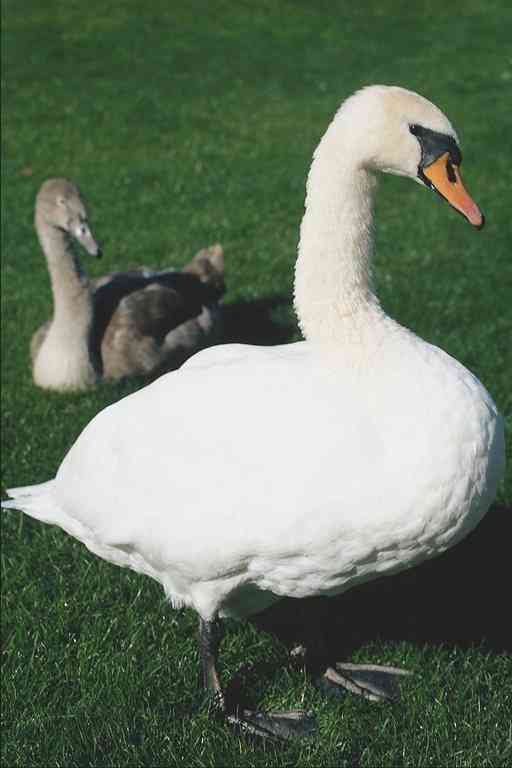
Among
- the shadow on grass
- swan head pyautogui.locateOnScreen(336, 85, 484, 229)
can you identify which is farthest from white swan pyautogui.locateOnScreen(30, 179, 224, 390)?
swan head pyautogui.locateOnScreen(336, 85, 484, 229)

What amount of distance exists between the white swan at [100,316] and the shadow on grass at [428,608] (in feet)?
8.86

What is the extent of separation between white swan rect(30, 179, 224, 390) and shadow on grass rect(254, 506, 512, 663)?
2.70 meters

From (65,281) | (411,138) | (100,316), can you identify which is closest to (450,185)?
(411,138)

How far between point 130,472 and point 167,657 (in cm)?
98

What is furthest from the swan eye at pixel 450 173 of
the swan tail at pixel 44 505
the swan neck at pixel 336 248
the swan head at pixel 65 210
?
the swan head at pixel 65 210

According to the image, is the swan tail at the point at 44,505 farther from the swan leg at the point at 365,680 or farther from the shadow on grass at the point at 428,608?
the swan leg at the point at 365,680

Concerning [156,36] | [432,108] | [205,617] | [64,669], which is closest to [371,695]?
[205,617]

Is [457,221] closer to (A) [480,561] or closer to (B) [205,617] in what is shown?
(A) [480,561]

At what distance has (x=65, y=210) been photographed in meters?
6.95

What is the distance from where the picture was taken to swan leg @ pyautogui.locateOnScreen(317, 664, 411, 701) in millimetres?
3953

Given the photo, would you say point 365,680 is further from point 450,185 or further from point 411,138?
point 411,138

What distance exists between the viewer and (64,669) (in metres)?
4.13

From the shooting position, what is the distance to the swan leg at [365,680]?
395cm

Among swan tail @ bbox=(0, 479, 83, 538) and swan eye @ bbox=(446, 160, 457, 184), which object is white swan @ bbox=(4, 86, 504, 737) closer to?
swan eye @ bbox=(446, 160, 457, 184)
